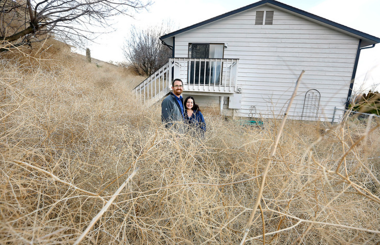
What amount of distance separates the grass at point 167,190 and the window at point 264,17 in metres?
6.67

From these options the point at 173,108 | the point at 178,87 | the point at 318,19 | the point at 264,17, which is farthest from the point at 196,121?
the point at 318,19

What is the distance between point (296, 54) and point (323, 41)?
110 centimetres

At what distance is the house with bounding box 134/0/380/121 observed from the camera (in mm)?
7289

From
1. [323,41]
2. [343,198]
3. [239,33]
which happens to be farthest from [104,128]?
[323,41]

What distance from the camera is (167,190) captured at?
149 cm

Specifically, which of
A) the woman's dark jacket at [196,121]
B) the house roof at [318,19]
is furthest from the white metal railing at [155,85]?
the woman's dark jacket at [196,121]

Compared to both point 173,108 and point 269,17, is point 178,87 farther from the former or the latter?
point 269,17

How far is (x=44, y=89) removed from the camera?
11.9 feet

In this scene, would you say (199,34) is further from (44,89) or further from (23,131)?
(23,131)

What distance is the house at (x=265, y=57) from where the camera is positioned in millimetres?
7289

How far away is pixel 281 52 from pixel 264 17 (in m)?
1.67

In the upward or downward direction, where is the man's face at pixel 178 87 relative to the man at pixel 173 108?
upward

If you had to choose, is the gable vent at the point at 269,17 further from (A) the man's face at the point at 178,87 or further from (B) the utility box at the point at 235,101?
(A) the man's face at the point at 178,87

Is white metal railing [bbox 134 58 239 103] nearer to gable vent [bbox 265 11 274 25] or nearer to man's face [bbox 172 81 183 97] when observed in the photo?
gable vent [bbox 265 11 274 25]
